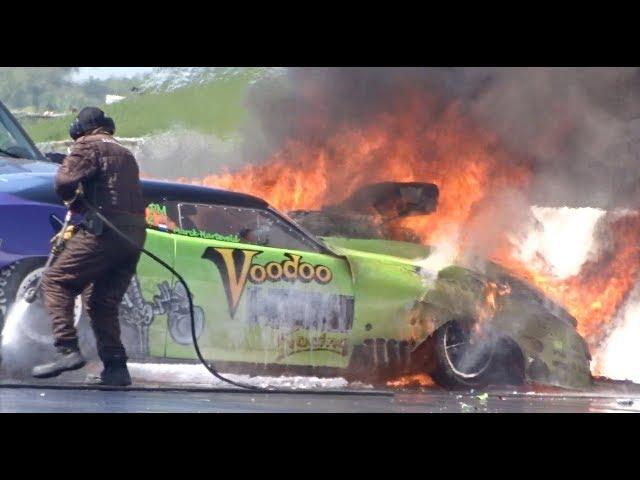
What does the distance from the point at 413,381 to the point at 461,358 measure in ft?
1.38

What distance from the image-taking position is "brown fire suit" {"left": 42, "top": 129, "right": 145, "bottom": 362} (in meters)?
9.67

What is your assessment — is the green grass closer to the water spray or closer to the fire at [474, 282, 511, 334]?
the fire at [474, 282, 511, 334]

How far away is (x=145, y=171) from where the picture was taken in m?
15.8

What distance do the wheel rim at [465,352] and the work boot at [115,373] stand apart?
2.56 metres

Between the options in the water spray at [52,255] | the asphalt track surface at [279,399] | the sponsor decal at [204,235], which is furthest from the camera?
the sponsor decal at [204,235]

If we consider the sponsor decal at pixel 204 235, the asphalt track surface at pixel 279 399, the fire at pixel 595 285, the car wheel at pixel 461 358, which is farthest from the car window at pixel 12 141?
the fire at pixel 595 285

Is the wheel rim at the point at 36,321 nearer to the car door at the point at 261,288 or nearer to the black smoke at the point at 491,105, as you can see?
the car door at the point at 261,288

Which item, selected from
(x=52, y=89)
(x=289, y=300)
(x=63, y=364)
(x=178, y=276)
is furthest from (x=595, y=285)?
(x=52, y=89)

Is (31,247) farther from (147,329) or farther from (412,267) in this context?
(412,267)

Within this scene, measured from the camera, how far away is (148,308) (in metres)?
10.1

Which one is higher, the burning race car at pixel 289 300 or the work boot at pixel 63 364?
the burning race car at pixel 289 300

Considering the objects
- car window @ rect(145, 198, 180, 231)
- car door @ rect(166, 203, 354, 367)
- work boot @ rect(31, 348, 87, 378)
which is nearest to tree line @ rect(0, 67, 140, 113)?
car window @ rect(145, 198, 180, 231)

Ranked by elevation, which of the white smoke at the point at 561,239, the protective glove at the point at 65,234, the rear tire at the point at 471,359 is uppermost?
the white smoke at the point at 561,239

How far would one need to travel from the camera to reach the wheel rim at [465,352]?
11062mm
